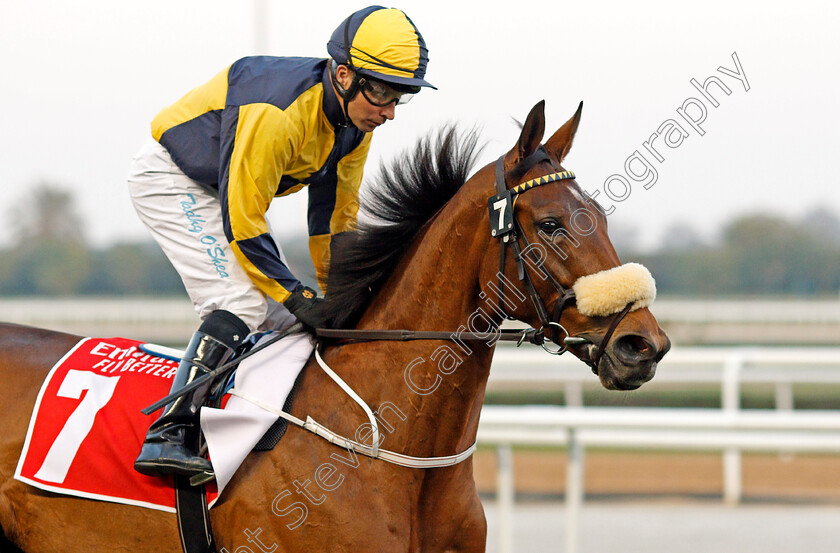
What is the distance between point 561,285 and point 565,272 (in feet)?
0.12

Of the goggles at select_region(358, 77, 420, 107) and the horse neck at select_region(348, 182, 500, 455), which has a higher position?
the goggles at select_region(358, 77, 420, 107)

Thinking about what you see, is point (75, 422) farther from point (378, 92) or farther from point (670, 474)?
point (670, 474)

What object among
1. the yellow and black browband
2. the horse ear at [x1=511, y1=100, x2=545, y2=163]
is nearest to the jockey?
the horse ear at [x1=511, y1=100, x2=545, y2=163]

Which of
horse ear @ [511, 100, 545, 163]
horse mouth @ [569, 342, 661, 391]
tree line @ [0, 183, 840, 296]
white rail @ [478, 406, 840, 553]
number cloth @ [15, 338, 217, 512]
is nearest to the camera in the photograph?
horse mouth @ [569, 342, 661, 391]

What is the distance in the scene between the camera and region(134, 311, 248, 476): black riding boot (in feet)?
7.83

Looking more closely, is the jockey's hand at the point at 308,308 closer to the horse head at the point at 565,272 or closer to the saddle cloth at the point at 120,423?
the saddle cloth at the point at 120,423

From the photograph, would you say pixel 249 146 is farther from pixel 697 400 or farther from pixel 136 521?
pixel 697 400

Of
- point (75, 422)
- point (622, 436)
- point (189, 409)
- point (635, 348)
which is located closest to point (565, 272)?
point (635, 348)

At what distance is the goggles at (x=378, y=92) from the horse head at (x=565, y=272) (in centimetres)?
41

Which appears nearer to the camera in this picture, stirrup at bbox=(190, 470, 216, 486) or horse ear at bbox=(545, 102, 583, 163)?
stirrup at bbox=(190, 470, 216, 486)

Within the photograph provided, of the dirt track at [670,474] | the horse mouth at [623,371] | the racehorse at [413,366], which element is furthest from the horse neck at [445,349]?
the dirt track at [670,474]

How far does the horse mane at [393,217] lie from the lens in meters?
2.64

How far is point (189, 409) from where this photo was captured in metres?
2.46

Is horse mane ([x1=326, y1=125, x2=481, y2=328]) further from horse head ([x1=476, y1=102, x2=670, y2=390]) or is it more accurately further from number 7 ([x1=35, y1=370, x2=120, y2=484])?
number 7 ([x1=35, y1=370, x2=120, y2=484])
